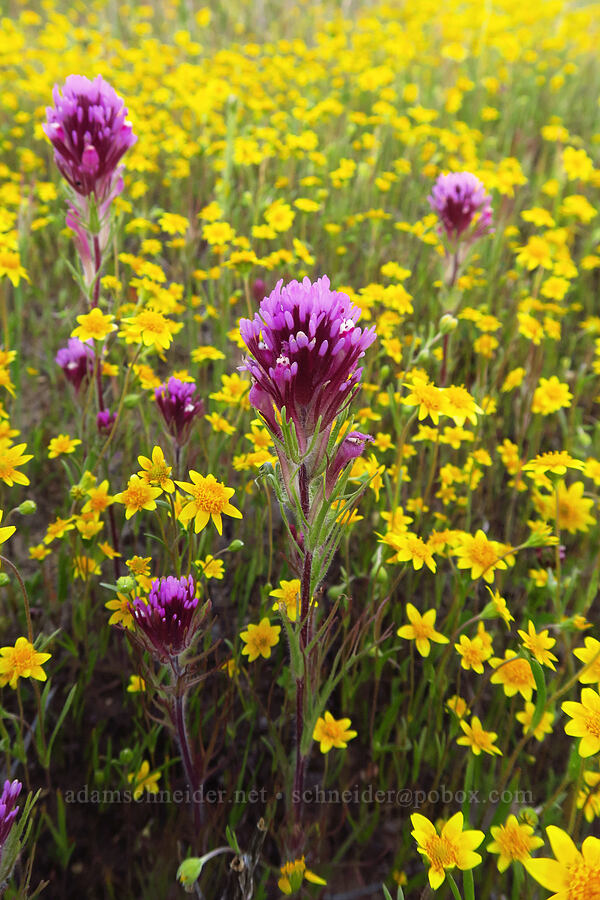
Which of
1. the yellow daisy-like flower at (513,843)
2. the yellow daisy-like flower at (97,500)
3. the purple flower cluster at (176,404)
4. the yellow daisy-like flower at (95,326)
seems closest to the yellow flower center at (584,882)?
the yellow daisy-like flower at (513,843)

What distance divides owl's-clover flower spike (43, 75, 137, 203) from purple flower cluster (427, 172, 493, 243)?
1.39 metres

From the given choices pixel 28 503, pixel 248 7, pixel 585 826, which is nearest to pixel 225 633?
pixel 28 503

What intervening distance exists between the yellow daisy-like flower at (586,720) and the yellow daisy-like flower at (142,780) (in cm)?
110

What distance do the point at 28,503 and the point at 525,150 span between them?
18.5 feet

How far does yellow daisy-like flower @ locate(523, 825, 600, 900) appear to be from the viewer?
0.97 m

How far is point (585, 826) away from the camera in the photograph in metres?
1.83

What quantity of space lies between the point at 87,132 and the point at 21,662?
163 cm

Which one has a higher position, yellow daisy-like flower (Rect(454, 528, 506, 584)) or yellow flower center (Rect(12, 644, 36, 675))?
yellow daisy-like flower (Rect(454, 528, 506, 584))

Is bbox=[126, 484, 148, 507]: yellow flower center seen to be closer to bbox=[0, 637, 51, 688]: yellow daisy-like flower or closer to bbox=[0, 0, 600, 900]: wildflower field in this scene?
bbox=[0, 0, 600, 900]: wildflower field

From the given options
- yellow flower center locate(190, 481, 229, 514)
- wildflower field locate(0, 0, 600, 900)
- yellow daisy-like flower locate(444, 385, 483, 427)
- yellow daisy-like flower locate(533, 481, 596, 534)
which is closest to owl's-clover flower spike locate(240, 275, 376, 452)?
wildflower field locate(0, 0, 600, 900)

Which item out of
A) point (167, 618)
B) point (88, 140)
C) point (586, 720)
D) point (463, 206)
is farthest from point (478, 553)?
point (88, 140)

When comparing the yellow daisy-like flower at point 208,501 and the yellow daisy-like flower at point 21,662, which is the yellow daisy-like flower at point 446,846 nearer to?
Result: the yellow daisy-like flower at point 208,501

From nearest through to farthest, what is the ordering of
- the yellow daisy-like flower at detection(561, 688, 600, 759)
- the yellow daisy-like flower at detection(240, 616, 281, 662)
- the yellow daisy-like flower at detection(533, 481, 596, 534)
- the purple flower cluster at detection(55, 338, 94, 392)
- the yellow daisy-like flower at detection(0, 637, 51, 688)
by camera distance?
the yellow daisy-like flower at detection(561, 688, 600, 759) → the yellow daisy-like flower at detection(0, 637, 51, 688) → the yellow daisy-like flower at detection(240, 616, 281, 662) → the yellow daisy-like flower at detection(533, 481, 596, 534) → the purple flower cluster at detection(55, 338, 94, 392)

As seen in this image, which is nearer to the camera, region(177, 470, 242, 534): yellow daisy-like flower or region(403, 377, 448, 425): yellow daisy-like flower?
region(177, 470, 242, 534): yellow daisy-like flower
